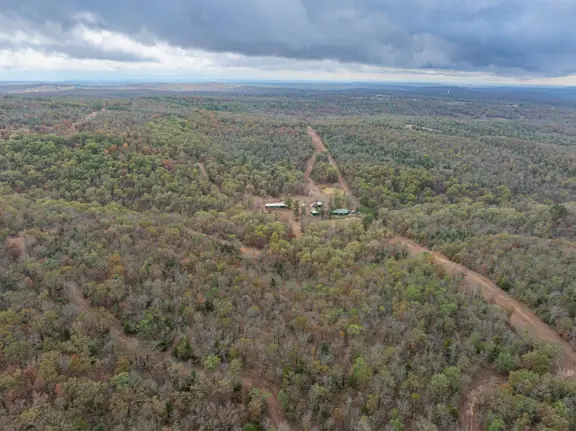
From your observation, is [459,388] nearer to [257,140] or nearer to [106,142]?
[106,142]

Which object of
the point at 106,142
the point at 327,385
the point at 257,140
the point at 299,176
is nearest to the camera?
the point at 327,385

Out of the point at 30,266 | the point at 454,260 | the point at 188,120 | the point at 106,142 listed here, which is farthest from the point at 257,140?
the point at 30,266

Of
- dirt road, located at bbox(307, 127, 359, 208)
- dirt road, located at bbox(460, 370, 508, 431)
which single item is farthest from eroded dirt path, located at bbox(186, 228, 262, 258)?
dirt road, located at bbox(460, 370, 508, 431)

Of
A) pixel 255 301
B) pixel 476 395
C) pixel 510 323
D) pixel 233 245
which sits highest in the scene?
pixel 233 245

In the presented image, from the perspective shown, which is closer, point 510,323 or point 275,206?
point 510,323

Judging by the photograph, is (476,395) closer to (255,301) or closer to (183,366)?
(255,301)

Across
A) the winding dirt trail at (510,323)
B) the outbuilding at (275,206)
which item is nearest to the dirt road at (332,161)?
the outbuilding at (275,206)

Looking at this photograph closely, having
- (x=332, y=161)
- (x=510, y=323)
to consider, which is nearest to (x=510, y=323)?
(x=510, y=323)

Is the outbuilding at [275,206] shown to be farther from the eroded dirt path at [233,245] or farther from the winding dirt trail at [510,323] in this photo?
the winding dirt trail at [510,323]
